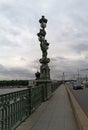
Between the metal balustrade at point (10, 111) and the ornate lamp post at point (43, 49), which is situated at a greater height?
the ornate lamp post at point (43, 49)

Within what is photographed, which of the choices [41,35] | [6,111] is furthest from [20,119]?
[41,35]

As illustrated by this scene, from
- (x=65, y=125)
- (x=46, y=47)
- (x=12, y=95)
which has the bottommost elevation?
(x=65, y=125)

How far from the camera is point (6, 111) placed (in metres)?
9.48

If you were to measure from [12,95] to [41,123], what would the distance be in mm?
3111

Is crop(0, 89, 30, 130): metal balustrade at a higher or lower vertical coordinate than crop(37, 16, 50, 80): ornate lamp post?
lower

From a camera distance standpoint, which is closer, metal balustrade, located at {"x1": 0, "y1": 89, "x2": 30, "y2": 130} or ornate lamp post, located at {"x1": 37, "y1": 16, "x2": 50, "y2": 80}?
metal balustrade, located at {"x1": 0, "y1": 89, "x2": 30, "y2": 130}

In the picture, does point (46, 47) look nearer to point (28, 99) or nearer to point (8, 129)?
point (28, 99)

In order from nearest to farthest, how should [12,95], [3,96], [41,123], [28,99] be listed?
[3,96] < [12,95] < [41,123] < [28,99]

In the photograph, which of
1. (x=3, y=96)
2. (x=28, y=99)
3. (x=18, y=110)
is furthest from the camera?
(x=28, y=99)

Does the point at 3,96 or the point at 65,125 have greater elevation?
the point at 3,96

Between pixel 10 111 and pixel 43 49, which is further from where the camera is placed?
pixel 43 49

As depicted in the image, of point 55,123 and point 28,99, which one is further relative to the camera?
point 28,99

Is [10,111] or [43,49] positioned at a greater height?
[43,49]

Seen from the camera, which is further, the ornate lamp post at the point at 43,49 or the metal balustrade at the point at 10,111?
the ornate lamp post at the point at 43,49
